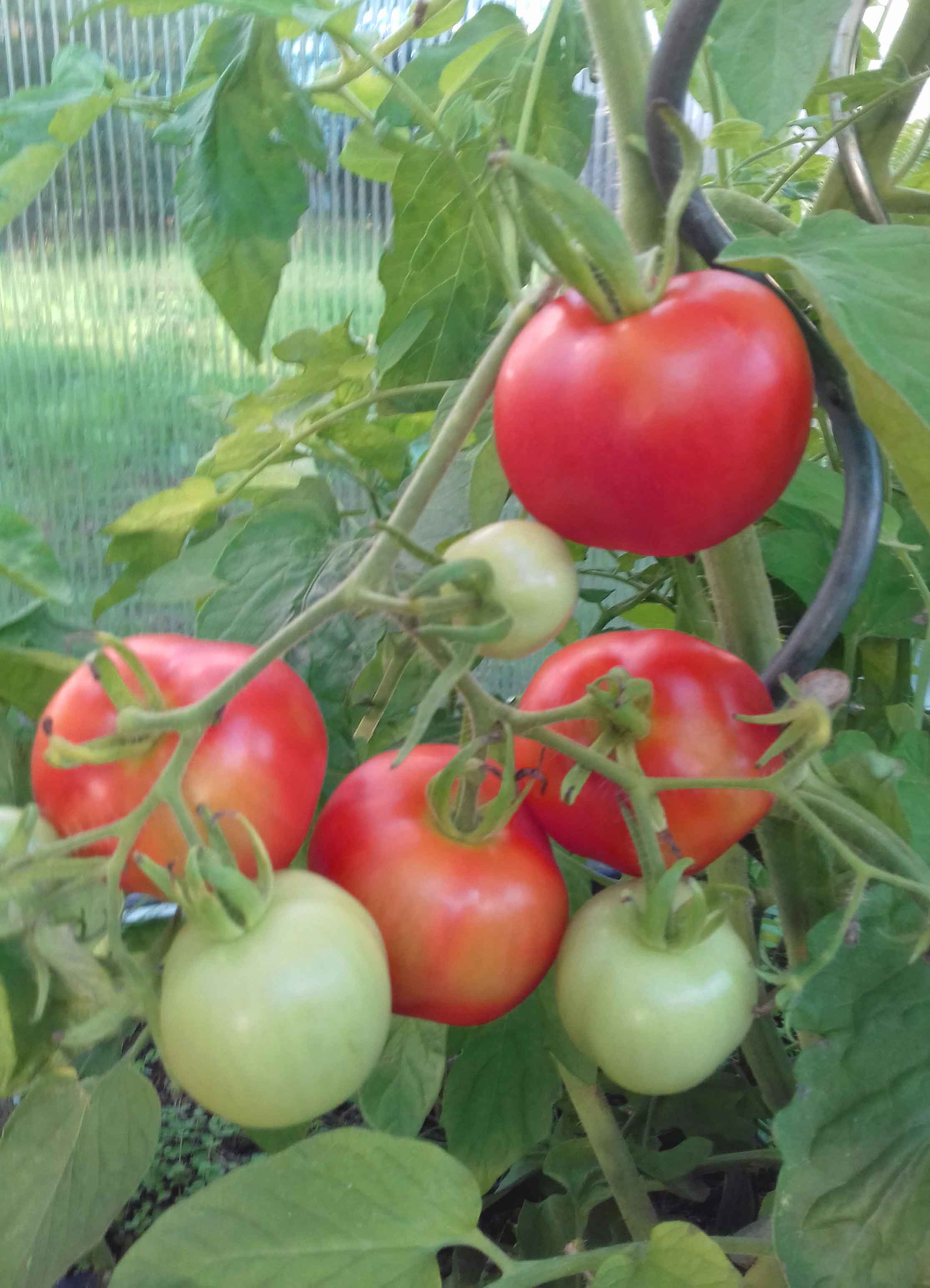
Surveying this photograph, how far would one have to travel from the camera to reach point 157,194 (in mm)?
762

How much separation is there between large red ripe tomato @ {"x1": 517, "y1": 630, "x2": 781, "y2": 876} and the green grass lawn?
55 centimetres

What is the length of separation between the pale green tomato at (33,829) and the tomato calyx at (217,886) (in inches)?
1.8

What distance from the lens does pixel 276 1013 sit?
0.66ft

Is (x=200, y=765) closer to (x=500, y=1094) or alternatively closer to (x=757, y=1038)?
(x=500, y=1094)

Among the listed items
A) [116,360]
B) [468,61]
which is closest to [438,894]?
[468,61]

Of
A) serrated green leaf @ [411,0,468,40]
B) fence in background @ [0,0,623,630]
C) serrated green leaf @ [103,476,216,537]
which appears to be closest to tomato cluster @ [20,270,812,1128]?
serrated green leaf @ [103,476,216,537]

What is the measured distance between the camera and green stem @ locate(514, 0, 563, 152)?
37 cm

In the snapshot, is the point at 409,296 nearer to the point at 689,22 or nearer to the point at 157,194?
the point at 689,22

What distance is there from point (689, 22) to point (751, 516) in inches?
4.7

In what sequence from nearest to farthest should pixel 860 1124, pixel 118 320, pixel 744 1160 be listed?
pixel 860 1124, pixel 744 1160, pixel 118 320

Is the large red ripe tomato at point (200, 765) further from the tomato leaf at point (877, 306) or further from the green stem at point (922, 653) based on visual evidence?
the green stem at point (922, 653)

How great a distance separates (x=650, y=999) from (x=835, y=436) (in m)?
0.16

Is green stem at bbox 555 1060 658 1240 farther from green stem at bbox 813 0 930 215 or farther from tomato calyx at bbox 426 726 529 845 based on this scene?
green stem at bbox 813 0 930 215

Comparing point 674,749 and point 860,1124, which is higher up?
point 674,749
